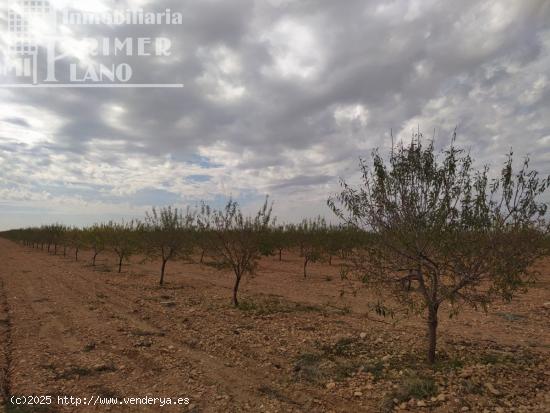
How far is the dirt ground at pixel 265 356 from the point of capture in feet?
20.5

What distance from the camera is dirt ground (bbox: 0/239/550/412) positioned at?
6.24 metres

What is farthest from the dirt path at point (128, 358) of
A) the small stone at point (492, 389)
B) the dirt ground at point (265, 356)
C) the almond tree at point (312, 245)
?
the almond tree at point (312, 245)

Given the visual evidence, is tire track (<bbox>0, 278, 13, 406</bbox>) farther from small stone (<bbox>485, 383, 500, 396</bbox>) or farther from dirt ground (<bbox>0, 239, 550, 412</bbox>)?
small stone (<bbox>485, 383, 500, 396</bbox>)

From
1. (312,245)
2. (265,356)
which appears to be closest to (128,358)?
(265,356)

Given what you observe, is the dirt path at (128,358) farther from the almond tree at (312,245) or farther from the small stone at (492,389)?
the almond tree at (312,245)

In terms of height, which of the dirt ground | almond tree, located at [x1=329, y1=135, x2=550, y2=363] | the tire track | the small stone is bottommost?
the dirt ground

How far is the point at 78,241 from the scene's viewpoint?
36.8 metres

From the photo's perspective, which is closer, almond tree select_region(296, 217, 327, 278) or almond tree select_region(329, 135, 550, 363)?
almond tree select_region(329, 135, 550, 363)

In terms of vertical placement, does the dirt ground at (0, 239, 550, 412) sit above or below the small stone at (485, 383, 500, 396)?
below

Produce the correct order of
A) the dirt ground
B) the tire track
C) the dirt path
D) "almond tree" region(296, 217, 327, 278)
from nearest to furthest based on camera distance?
the dirt ground < the tire track < the dirt path < "almond tree" region(296, 217, 327, 278)

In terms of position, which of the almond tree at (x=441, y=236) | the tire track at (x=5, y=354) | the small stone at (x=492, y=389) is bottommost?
the tire track at (x=5, y=354)

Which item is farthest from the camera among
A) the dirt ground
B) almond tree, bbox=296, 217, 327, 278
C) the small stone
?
almond tree, bbox=296, 217, 327, 278

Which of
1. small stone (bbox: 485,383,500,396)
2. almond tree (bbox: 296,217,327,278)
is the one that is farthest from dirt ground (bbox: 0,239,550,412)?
almond tree (bbox: 296,217,327,278)

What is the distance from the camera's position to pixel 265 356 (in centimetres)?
848
